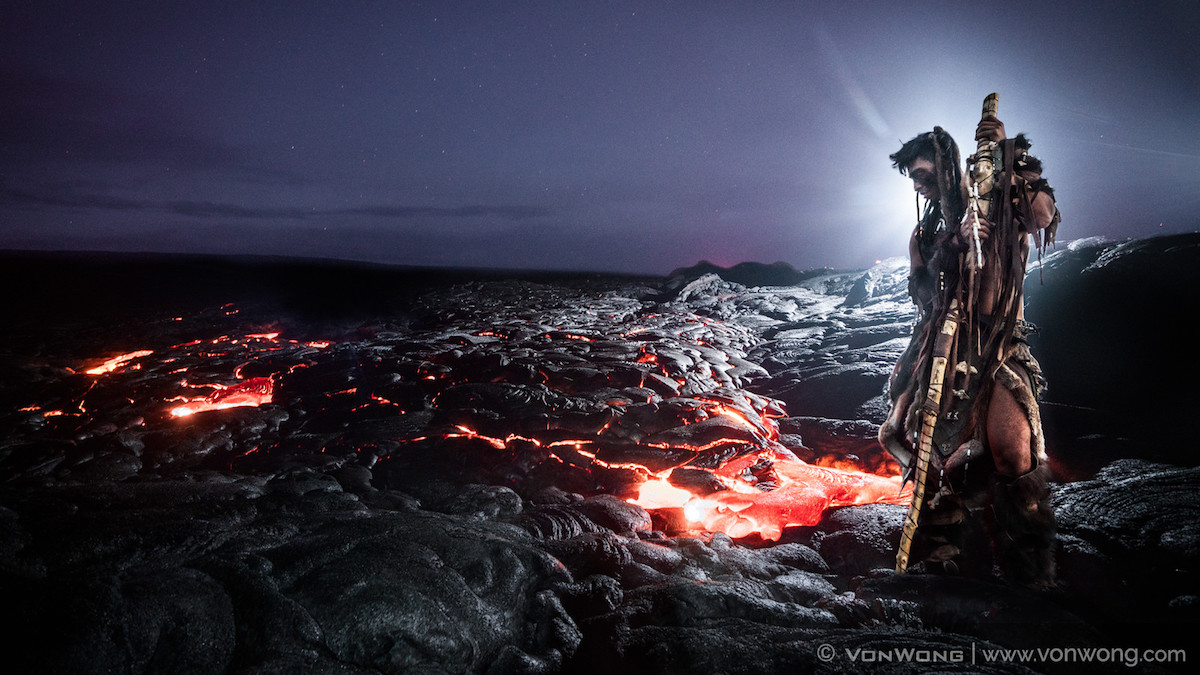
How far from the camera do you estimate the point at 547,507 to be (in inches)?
187

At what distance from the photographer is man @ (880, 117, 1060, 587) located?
3219 mm

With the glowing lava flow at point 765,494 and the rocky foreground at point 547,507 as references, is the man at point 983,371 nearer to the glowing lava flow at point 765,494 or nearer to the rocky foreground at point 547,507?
the rocky foreground at point 547,507

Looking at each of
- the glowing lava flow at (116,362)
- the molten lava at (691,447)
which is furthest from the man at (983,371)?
the glowing lava flow at (116,362)

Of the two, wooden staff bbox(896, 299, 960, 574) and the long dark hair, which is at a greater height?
the long dark hair

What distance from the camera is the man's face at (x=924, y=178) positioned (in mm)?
3494

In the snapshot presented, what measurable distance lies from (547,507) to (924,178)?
13.9 feet

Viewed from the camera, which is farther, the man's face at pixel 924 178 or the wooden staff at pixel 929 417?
the man's face at pixel 924 178

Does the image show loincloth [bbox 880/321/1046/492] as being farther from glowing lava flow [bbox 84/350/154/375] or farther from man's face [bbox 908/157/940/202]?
glowing lava flow [bbox 84/350/154/375]

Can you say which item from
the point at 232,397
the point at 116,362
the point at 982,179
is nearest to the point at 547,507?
the point at 982,179

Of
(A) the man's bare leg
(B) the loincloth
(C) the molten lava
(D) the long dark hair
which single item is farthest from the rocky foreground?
(D) the long dark hair

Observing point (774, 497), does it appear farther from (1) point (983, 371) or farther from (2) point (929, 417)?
(1) point (983, 371)

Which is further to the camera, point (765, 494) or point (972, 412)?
point (765, 494)

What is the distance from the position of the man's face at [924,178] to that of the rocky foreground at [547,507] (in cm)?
268

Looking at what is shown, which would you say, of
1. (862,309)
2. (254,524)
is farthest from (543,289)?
(254,524)
